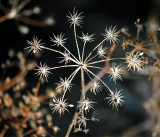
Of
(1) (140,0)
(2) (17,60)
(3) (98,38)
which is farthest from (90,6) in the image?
(2) (17,60)

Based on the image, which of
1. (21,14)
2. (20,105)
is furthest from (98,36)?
(20,105)

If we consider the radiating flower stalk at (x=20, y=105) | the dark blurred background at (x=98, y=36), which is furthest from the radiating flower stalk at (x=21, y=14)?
the radiating flower stalk at (x=20, y=105)

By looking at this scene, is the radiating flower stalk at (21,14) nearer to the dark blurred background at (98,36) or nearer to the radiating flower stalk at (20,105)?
the dark blurred background at (98,36)

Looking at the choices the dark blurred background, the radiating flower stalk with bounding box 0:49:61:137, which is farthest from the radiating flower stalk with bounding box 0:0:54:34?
the radiating flower stalk with bounding box 0:49:61:137

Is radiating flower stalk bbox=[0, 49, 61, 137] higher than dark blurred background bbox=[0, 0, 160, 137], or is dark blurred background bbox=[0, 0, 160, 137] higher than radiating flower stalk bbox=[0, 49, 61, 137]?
dark blurred background bbox=[0, 0, 160, 137]

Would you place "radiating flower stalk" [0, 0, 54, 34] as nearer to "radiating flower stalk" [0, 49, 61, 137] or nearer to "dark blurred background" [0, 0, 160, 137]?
"dark blurred background" [0, 0, 160, 137]

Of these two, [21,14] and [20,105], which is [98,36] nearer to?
[21,14]

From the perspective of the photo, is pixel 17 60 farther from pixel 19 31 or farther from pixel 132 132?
pixel 132 132
